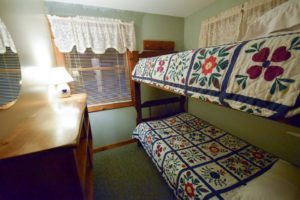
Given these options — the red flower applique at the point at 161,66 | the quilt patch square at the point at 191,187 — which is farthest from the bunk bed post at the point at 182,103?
the quilt patch square at the point at 191,187

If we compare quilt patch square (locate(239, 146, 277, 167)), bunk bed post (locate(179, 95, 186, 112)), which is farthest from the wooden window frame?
quilt patch square (locate(239, 146, 277, 167))

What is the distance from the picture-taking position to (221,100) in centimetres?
77

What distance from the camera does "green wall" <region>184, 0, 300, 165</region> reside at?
145 centimetres

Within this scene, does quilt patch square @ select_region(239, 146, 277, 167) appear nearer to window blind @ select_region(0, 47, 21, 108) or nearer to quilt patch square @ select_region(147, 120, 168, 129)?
quilt patch square @ select_region(147, 120, 168, 129)

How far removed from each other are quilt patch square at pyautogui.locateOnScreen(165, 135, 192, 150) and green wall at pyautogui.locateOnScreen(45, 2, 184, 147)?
1076 millimetres

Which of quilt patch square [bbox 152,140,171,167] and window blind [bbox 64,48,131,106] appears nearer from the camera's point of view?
quilt patch square [bbox 152,140,171,167]

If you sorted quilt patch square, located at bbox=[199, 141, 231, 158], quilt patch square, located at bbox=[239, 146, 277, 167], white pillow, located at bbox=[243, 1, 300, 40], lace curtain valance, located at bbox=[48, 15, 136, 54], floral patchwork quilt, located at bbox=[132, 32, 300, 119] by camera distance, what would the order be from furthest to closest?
1. lace curtain valance, located at bbox=[48, 15, 136, 54]
2. quilt patch square, located at bbox=[199, 141, 231, 158]
3. quilt patch square, located at bbox=[239, 146, 277, 167]
4. white pillow, located at bbox=[243, 1, 300, 40]
5. floral patchwork quilt, located at bbox=[132, 32, 300, 119]

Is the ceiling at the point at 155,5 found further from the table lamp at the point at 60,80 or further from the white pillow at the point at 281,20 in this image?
the white pillow at the point at 281,20

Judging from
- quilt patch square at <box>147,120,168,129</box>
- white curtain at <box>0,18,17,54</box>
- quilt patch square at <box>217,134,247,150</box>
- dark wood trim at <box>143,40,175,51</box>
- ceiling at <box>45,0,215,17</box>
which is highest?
ceiling at <box>45,0,215,17</box>

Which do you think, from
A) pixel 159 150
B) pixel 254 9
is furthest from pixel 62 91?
pixel 254 9

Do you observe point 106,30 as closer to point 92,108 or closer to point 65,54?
point 65,54

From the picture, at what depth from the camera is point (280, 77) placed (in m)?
0.53

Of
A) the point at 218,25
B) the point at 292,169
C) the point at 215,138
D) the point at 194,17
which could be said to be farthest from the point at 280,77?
the point at 194,17

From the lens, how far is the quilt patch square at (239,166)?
1.11 m
